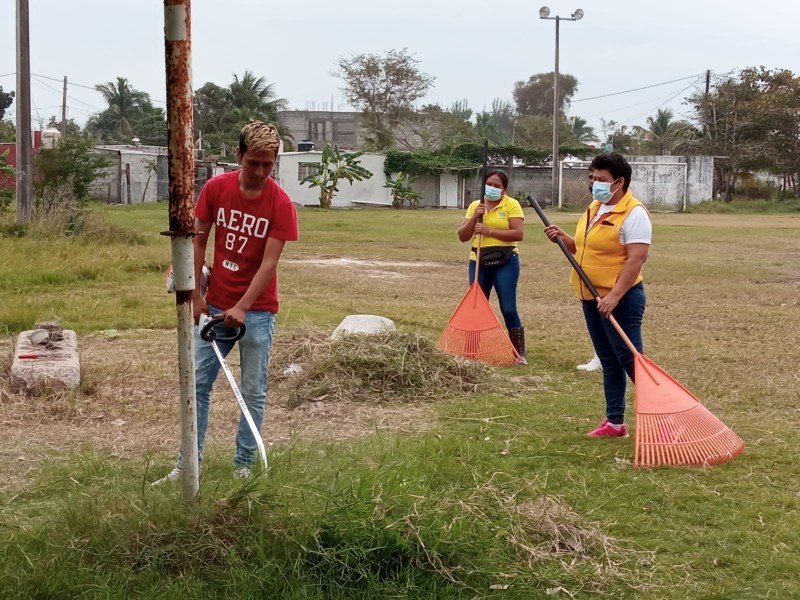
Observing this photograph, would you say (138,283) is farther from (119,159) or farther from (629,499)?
(119,159)

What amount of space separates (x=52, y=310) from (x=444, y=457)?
6687mm

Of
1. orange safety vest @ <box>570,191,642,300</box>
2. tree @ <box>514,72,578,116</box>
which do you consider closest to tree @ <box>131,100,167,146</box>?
tree @ <box>514,72,578,116</box>

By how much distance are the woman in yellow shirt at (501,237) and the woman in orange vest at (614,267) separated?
2.21 metres

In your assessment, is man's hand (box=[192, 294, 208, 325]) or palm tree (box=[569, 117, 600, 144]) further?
palm tree (box=[569, 117, 600, 144])

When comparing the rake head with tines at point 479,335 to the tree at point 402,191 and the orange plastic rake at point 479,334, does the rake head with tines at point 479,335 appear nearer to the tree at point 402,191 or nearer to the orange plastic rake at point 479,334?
the orange plastic rake at point 479,334

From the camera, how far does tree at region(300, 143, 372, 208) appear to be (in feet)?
143

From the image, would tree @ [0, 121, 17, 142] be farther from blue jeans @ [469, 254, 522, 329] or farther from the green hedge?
blue jeans @ [469, 254, 522, 329]

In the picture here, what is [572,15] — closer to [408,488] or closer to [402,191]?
[402,191]

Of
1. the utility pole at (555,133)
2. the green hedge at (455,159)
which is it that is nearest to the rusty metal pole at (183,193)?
the utility pole at (555,133)

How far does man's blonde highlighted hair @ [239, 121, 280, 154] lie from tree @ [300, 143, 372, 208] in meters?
39.0

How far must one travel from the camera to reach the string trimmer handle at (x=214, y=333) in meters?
4.31

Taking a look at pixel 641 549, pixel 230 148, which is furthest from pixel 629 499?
pixel 230 148

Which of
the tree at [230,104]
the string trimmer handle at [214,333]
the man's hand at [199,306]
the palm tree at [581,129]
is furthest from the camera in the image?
the palm tree at [581,129]

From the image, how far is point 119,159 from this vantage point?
4178 cm
